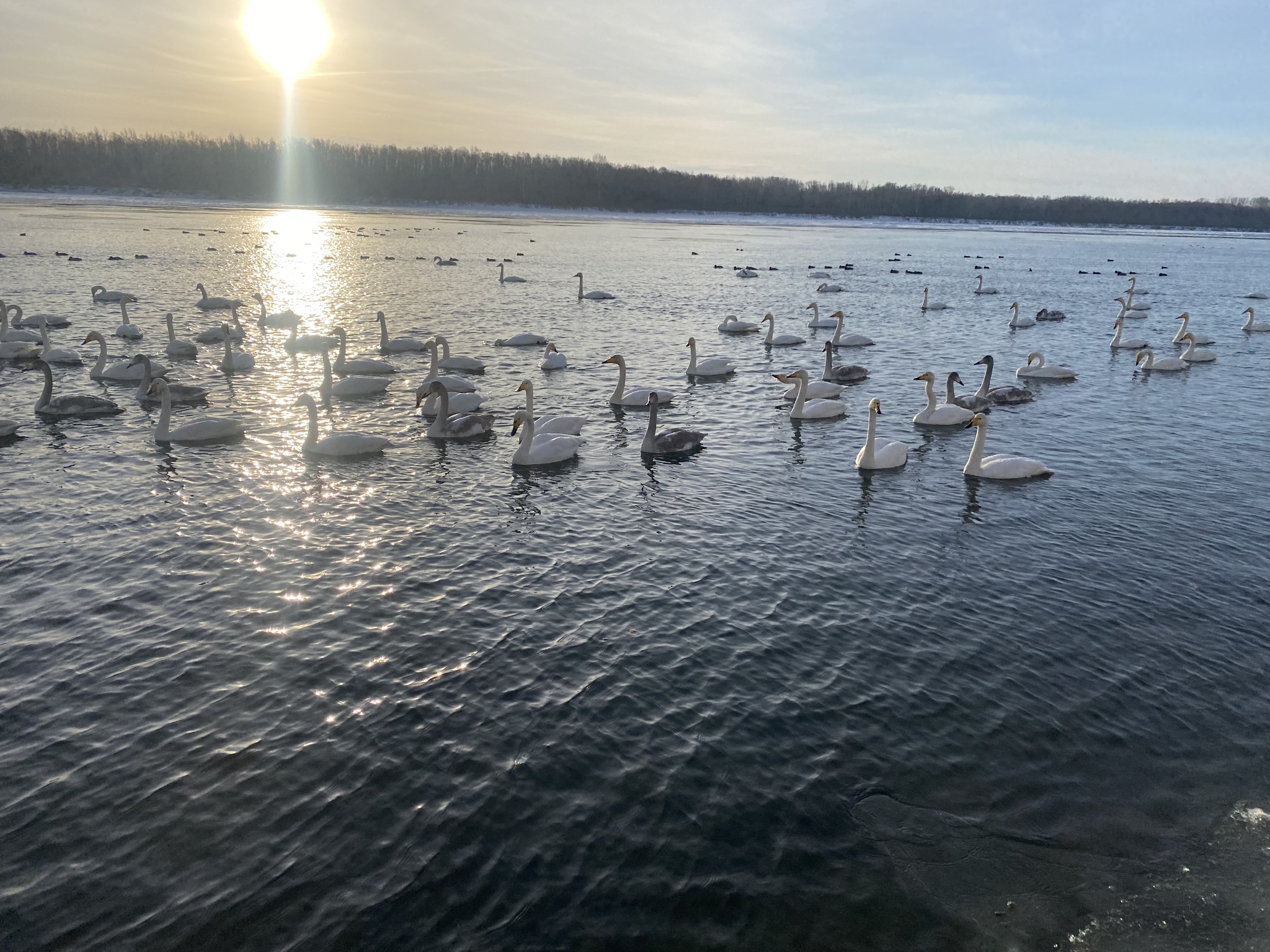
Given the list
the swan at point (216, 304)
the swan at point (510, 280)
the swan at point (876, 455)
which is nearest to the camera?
the swan at point (876, 455)

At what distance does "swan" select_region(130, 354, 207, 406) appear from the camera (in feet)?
66.9

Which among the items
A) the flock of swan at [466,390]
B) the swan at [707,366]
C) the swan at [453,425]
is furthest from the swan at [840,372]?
the swan at [453,425]

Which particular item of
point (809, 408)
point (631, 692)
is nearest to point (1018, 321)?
point (809, 408)

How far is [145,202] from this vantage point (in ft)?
440

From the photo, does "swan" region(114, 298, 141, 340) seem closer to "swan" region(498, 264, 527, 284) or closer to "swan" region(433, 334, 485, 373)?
"swan" region(433, 334, 485, 373)

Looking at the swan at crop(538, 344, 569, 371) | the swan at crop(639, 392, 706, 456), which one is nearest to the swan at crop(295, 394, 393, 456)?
the swan at crop(639, 392, 706, 456)

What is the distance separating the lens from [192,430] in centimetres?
1742

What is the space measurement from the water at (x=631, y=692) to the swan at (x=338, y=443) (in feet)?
0.98

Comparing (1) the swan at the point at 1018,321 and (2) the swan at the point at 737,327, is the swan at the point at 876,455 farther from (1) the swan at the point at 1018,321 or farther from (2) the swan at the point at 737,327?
(1) the swan at the point at 1018,321

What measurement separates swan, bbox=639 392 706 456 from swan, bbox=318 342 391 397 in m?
8.34

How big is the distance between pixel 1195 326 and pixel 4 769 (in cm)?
4759

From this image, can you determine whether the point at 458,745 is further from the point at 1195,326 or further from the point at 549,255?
the point at 549,255

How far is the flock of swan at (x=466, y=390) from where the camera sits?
55.6ft

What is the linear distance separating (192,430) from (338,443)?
11.3ft
